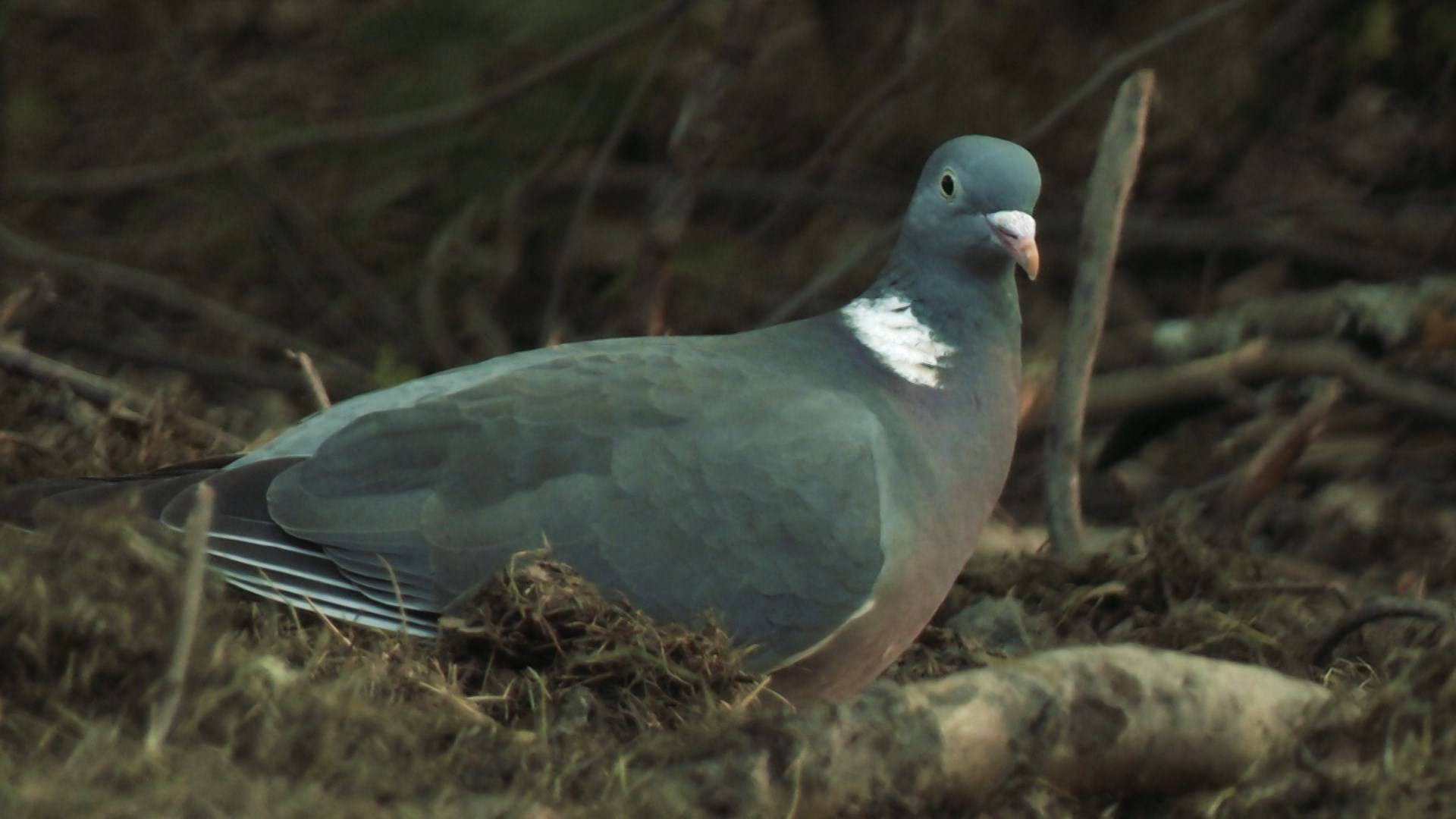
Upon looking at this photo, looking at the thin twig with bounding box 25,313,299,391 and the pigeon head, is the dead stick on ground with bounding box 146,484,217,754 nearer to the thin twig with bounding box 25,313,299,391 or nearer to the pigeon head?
the pigeon head

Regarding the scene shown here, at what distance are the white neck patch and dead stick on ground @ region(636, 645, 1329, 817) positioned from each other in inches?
28.1

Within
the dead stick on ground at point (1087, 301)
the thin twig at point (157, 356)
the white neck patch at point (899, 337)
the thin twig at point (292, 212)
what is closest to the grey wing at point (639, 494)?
the white neck patch at point (899, 337)

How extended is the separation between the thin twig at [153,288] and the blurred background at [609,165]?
1 cm

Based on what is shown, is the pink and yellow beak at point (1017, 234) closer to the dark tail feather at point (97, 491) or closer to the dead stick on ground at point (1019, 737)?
the dead stick on ground at point (1019, 737)

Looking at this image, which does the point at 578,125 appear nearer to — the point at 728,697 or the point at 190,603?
the point at 728,697

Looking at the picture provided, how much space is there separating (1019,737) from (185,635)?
89cm

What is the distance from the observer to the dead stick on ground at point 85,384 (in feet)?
11.2

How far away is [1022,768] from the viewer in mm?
2121

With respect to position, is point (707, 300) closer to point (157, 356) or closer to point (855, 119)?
point (855, 119)

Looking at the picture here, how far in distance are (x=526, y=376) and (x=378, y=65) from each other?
8.86 feet

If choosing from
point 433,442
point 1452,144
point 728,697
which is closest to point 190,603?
point 728,697

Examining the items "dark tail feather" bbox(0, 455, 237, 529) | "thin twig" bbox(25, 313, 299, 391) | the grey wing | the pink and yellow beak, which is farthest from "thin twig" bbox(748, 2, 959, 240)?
"dark tail feather" bbox(0, 455, 237, 529)

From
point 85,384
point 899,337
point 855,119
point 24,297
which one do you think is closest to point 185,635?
point 899,337

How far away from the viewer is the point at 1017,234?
2846 mm
